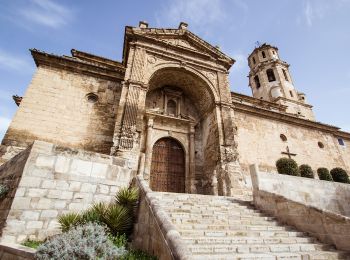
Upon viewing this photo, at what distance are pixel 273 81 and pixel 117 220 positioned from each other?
2737 cm

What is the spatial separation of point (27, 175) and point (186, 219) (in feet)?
14.4

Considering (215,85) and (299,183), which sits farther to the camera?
(215,85)

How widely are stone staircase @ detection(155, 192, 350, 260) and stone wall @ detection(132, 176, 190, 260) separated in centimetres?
68

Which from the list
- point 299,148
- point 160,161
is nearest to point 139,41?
point 160,161

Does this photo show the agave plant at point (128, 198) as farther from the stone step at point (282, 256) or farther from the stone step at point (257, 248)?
the stone step at point (282, 256)

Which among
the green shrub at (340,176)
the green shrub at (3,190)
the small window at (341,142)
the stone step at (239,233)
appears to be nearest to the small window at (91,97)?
the green shrub at (3,190)

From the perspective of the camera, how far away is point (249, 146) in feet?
47.3

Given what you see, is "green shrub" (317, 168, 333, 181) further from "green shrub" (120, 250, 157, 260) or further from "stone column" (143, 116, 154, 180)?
"green shrub" (120, 250, 157, 260)

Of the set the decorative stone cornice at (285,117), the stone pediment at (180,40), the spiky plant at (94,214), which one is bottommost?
the spiky plant at (94,214)

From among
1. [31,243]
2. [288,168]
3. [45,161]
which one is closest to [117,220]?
[31,243]

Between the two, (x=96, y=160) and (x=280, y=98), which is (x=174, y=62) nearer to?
(x=96, y=160)

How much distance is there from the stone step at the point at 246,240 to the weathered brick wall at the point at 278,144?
8.16m

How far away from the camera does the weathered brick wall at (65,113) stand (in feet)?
32.1

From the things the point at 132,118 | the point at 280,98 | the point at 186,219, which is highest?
the point at 280,98
